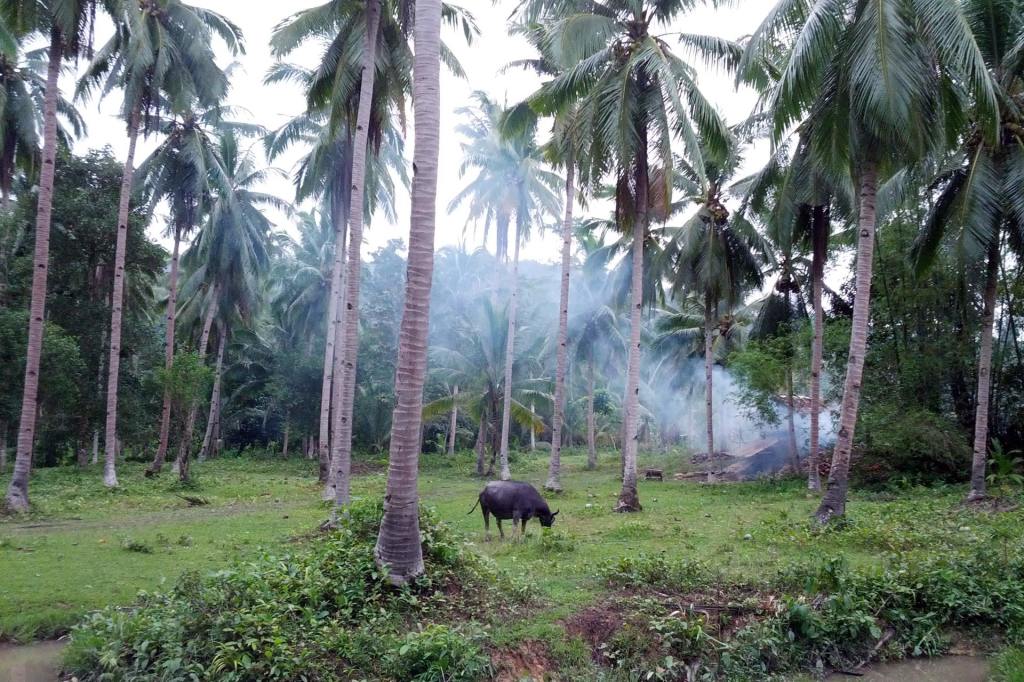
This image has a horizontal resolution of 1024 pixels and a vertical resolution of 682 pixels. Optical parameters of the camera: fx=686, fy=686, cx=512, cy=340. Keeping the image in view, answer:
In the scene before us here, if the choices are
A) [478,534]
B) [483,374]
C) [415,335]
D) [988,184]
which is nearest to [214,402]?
[483,374]

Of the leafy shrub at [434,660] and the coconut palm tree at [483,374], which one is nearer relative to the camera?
the leafy shrub at [434,660]

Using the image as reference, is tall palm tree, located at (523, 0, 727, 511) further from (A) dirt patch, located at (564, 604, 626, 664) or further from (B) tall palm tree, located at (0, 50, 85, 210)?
(B) tall palm tree, located at (0, 50, 85, 210)

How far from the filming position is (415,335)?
7.28 meters

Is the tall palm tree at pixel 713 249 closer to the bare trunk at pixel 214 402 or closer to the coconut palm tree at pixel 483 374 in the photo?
the coconut palm tree at pixel 483 374

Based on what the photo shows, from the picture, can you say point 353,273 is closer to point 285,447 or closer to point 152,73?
point 152,73

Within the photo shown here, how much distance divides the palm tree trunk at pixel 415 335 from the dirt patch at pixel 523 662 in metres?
1.38

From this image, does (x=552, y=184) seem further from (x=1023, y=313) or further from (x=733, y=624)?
(x=733, y=624)

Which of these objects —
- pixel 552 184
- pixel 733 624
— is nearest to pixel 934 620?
pixel 733 624

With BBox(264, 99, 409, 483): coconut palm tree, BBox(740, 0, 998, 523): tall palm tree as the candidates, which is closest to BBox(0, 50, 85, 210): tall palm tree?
BBox(264, 99, 409, 483): coconut palm tree

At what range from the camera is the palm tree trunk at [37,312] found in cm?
→ 1477

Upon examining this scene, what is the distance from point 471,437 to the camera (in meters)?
44.5

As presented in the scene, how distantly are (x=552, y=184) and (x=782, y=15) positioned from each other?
1494 cm

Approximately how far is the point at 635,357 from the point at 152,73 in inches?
623

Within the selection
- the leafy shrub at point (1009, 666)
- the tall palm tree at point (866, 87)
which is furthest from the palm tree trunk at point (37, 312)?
→ the leafy shrub at point (1009, 666)
